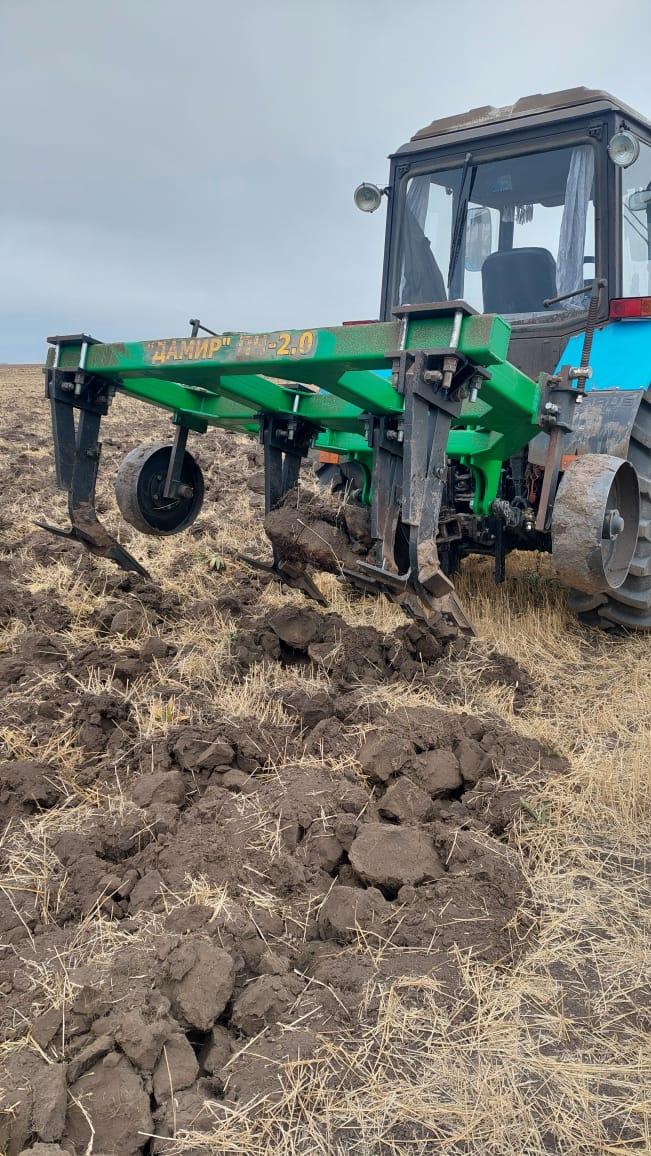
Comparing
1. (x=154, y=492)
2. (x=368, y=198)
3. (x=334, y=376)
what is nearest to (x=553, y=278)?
(x=368, y=198)

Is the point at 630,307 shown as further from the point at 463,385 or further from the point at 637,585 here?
the point at 463,385

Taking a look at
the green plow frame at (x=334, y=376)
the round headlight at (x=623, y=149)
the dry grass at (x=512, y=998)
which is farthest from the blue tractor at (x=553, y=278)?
the dry grass at (x=512, y=998)

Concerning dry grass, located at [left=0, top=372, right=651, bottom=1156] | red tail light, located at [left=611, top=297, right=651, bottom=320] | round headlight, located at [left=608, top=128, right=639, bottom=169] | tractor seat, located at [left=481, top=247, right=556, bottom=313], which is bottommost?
dry grass, located at [left=0, top=372, right=651, bottom=1156]

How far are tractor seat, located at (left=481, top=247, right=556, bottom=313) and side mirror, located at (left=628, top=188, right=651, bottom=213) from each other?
0.50 m

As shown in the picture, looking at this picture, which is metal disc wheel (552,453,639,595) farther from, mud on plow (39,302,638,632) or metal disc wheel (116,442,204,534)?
metal disc wheel (116,442,204,534)

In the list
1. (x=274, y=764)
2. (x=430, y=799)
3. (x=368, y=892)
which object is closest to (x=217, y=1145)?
(x=368, y=892)

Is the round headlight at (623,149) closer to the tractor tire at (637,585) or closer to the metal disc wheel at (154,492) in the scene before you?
the tractor tire at (637,585)

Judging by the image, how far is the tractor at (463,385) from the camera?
3.41 m

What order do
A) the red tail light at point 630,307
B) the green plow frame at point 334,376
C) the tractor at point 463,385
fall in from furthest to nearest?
the red tail light at point 630,307, the tractor at point 463,385, the green plow frame at point 334,376

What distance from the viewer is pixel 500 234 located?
539cm

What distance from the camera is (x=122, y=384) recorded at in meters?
4.37

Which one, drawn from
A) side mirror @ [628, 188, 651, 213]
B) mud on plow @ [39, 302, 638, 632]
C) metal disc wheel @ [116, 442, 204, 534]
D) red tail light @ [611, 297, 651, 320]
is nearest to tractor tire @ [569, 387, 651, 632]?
mud on plow @ [39, 302, 638, 632]

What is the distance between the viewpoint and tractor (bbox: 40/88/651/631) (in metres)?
3.41

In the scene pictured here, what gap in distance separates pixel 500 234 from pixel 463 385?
2.52m
